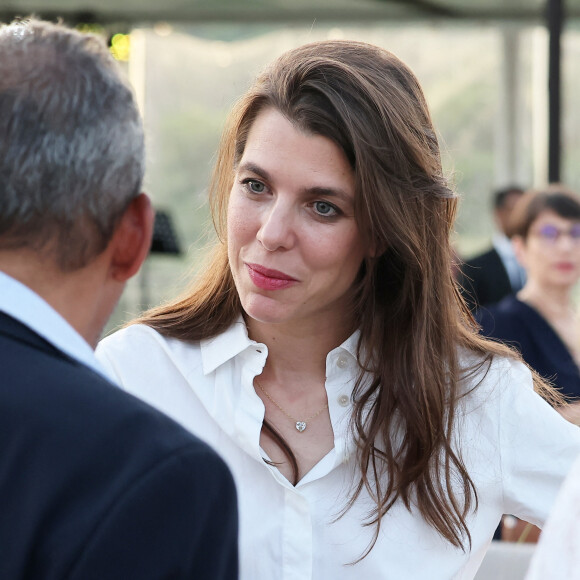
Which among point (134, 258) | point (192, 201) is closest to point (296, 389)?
point (134, 258)

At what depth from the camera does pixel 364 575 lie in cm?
176

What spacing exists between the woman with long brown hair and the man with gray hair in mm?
717

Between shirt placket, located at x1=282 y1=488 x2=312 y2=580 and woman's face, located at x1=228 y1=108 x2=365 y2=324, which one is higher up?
woman's face, located at x1=228 y1=108 x2=365 y2=324

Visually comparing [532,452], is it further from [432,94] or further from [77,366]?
[432,94]

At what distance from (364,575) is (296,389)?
15.7 inches

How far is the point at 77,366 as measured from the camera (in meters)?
1.03

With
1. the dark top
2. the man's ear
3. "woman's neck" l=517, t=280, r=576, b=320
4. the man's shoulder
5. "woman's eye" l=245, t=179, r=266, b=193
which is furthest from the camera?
"woman's neck" l=517, t=280, r=576, b=320

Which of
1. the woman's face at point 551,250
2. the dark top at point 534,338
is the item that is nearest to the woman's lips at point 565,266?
the woman's face at point 551,250

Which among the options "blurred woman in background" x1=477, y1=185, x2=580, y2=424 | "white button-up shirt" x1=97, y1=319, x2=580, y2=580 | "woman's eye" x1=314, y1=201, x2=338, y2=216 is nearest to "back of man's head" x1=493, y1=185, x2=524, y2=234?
Answer: "blurred woman in background" x1=477, y1=185, x2=580, y2=424

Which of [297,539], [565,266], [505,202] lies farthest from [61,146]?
[505,202]

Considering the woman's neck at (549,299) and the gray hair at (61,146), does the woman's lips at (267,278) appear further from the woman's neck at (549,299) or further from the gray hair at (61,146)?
the woman's neck at (549,299)

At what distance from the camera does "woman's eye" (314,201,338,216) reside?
1.83m

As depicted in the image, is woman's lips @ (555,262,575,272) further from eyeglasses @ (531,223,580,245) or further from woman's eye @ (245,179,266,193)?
woman's eye @ (245,179,266,193)

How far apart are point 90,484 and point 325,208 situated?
38.5 inches
